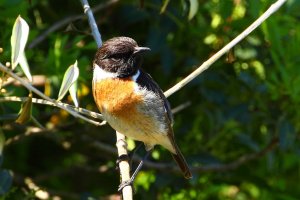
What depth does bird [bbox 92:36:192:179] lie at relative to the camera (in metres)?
3.67

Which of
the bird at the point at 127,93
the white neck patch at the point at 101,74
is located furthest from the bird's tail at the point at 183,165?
the white neck patch at the point at 101,74

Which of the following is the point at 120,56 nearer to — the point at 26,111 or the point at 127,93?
the point at 127,93

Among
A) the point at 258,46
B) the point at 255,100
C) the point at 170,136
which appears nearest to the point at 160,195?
the point at 170,136

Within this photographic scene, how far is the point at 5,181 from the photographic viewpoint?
11.5ft

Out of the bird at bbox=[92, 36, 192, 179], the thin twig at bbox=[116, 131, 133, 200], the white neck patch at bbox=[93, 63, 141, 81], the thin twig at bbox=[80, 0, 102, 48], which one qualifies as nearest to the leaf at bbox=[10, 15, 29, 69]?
the thin twig at bbox=[80, 0, 102, 48]

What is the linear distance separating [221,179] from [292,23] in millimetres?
997

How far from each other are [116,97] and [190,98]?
103 centimetres

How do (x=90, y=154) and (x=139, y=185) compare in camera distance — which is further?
(x=90, y=154)

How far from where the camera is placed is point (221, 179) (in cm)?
449

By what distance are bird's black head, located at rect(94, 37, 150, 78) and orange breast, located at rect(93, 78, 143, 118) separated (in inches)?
2.5

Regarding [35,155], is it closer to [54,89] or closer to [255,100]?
[54,89]

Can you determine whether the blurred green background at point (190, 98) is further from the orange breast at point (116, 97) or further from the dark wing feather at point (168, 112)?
the orange breast at point (116, 97)

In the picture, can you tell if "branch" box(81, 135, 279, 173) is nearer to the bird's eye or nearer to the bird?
the bird

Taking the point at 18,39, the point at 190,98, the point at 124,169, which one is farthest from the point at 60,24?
the point at 18,39
